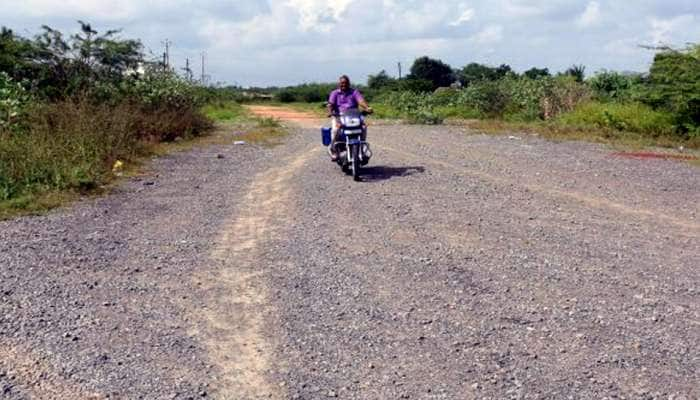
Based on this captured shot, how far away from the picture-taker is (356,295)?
6188 millimetres

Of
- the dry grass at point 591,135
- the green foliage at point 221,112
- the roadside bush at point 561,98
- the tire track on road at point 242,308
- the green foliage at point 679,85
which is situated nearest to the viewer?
the tire track on road at point 242,308

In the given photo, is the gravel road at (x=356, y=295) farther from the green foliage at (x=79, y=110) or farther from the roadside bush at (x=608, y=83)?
the roadside bush at (x=608, y=83)

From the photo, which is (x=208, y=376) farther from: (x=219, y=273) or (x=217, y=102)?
(x=217, y=102)

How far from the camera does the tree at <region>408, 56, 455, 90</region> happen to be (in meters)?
73.8

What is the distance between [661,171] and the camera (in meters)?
14.7

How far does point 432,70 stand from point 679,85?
53.1 m

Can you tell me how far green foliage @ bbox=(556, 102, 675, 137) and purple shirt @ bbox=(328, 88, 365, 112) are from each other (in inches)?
485

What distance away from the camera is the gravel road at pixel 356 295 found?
15.0 ft

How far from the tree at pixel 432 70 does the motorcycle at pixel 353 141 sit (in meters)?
61.3

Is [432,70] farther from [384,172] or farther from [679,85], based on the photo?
[384,172]

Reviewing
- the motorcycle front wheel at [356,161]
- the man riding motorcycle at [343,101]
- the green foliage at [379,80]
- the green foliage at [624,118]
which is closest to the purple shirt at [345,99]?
the man riding motorcycle at [343,101]

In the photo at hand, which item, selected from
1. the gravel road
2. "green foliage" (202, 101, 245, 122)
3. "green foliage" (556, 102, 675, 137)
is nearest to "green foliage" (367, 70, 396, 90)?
"green foliage" (202, 101, 245, 122)

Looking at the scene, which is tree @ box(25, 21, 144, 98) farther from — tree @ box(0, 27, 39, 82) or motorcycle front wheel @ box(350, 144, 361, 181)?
motorcycle front wheel @ box(350, 144, 361, 181)

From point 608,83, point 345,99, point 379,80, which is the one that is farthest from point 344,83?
point 379,80
